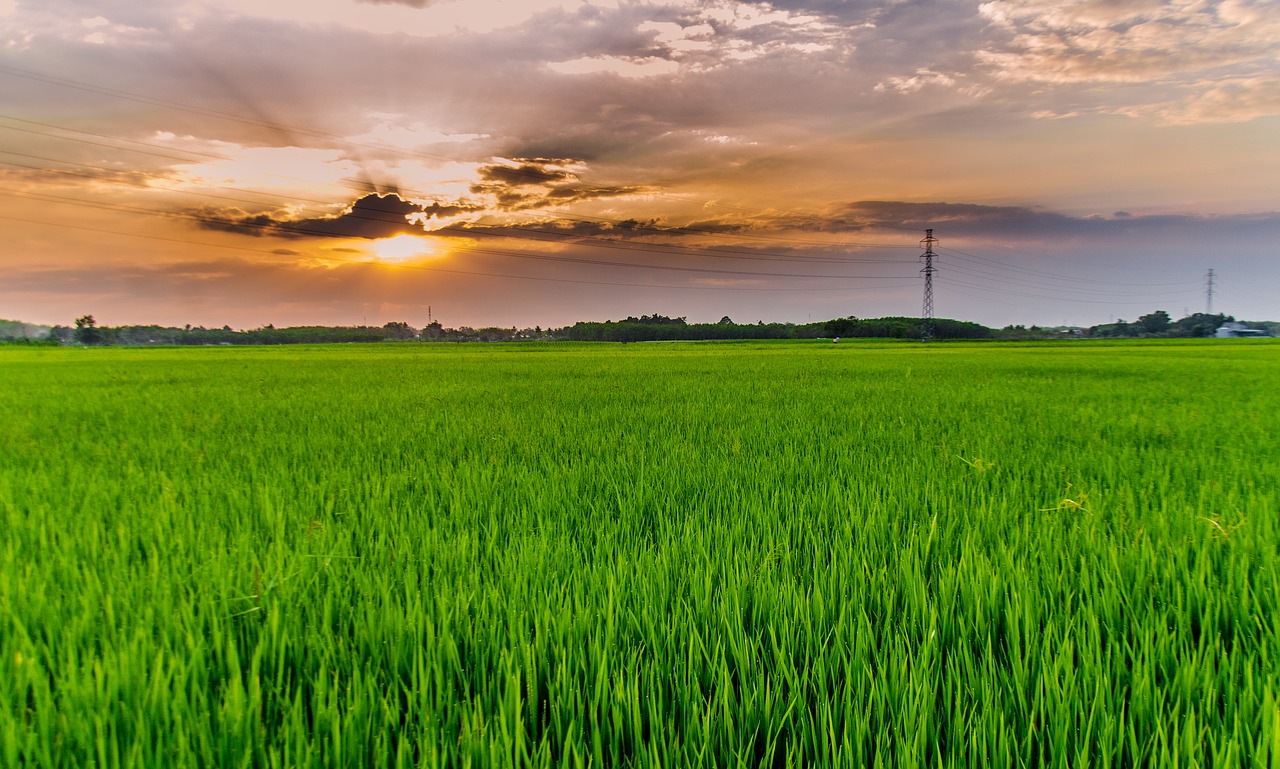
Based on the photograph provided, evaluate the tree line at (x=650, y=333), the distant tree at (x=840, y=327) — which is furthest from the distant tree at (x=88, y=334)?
the distant tree at (x=840, y=327)

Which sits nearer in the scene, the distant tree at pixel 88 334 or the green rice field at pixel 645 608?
the green rice field at pixel 645 608

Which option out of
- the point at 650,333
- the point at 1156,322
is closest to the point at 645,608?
the point at 650,333

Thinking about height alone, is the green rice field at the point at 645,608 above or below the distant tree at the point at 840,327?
below

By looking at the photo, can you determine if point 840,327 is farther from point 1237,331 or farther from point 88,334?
point 88,334

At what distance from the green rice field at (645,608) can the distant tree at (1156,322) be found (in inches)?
4031

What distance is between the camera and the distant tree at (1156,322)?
264ft

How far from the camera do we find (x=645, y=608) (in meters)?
1.44

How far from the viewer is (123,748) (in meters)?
1.04

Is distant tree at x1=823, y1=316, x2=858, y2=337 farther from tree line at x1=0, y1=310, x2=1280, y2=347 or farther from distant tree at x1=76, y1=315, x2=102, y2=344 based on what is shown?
distant tree at x1=76, y1=315, x2=102, y2=344

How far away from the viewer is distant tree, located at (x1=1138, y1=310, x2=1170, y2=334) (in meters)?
80.4

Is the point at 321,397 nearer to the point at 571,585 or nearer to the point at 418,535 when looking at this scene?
the point at 418,535

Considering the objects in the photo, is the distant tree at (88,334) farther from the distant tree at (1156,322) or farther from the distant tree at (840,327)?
the distant tree at (1156,322)

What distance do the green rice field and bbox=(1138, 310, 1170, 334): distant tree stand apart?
336ft

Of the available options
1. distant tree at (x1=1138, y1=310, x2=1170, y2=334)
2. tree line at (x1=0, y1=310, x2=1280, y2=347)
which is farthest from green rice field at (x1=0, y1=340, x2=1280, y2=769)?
distant tree at (x1=1138, y1=310, x2=1170, y2=334)
